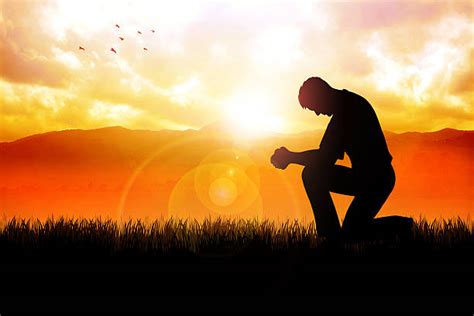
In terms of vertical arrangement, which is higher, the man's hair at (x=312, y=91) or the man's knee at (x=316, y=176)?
the man's hair at (x=312, y=91)

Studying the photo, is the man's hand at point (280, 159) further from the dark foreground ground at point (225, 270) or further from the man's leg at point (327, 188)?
the dark foreground ground at point (225, 270)

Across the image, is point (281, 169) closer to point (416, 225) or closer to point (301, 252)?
point (301, 252)

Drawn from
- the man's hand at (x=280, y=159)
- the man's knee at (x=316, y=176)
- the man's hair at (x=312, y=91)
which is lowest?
the man's knee at (x=316, y=176)

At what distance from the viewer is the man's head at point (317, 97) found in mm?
8180

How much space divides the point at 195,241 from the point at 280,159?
1.55m

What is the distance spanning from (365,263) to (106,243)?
3308 millimetres

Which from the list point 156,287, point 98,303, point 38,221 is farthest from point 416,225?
point 38,221

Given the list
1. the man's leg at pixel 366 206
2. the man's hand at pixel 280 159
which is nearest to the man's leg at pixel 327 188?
the man's leg at pixel 366 206

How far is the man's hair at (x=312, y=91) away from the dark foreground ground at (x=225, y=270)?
1762 mm

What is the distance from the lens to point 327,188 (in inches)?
320

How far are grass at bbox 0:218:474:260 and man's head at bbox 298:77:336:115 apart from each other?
5.47 ft

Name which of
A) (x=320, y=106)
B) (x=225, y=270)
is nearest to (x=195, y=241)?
(x=225, y=270)

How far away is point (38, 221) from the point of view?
893cm

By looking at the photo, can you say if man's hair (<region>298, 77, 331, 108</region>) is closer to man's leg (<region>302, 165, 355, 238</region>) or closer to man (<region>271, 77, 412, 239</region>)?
man (<region>271, 77, 412, 239</region>)
